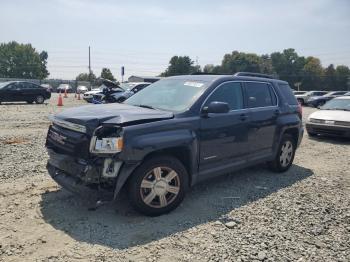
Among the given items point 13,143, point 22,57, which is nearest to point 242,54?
point 22,57

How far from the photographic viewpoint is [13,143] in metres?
8.40

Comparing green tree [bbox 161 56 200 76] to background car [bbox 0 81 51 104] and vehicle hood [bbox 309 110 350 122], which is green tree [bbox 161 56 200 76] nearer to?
background car [bbox 0 81 51 104]

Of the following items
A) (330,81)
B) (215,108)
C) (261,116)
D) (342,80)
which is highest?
(342,80)

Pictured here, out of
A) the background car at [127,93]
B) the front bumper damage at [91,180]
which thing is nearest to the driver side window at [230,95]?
the front bumper damage at [91,180]

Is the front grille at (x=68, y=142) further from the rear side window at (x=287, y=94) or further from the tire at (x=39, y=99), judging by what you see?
the tire at (x=39, y=99)

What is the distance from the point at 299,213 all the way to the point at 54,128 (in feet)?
11.6

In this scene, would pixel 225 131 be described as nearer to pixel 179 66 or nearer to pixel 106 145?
pixel 106 145

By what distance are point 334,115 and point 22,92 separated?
17.2m

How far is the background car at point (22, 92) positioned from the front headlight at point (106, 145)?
18.1 m

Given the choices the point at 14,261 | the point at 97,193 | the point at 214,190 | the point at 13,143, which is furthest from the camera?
the point at 13,143

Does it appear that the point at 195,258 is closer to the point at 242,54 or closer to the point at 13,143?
the point at 13,143

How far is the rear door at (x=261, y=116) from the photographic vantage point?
5.75 metres

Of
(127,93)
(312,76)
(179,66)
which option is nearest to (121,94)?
(127,93)

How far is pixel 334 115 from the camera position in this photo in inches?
424
